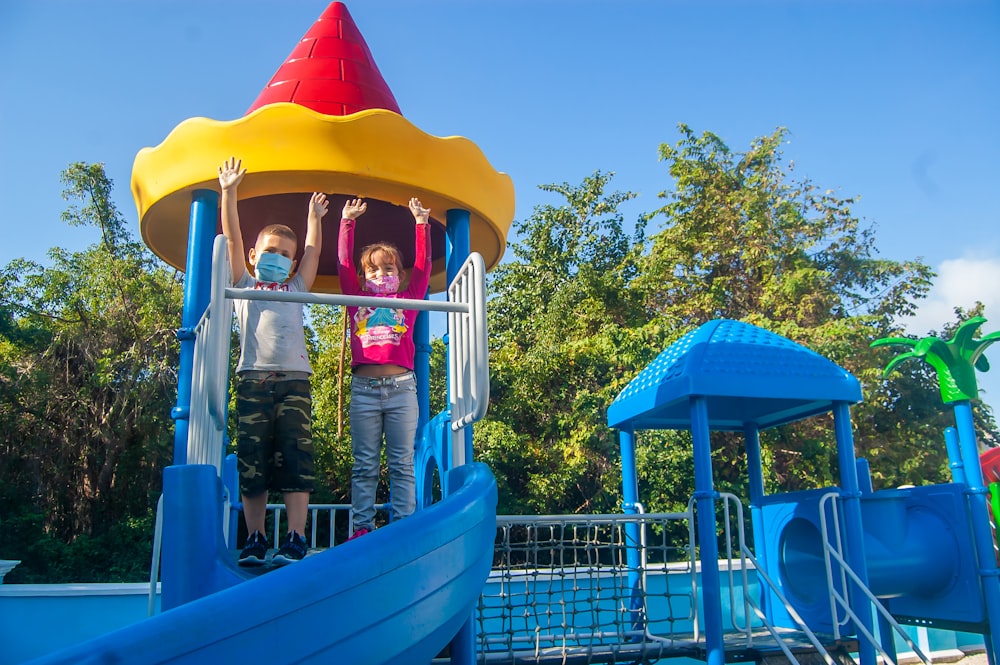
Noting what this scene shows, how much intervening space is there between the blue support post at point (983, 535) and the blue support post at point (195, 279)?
4935 millimetres

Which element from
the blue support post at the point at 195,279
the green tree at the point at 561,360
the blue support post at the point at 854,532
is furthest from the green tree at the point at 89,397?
the blue support post at the point at 854,532

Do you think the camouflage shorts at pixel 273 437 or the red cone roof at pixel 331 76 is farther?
the red cone roof at pixel 331 76

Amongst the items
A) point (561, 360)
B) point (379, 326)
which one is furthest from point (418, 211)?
point (561, 360)

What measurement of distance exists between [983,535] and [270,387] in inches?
184

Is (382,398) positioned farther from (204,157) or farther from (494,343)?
(494,343)

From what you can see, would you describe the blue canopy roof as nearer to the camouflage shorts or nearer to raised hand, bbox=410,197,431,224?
raised hand, bbox=410,197,431,224

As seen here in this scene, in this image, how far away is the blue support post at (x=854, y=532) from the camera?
4289 mm

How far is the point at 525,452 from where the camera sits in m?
14.5

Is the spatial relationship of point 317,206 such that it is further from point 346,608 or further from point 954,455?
point 954,455

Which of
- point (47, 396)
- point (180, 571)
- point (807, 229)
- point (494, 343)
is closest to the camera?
point (180, 571)

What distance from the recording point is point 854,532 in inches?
173

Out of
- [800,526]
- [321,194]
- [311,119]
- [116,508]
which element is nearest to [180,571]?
[321,194]

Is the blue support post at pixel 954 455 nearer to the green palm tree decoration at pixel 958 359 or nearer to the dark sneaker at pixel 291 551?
the green palm tree decoration at pixel 958 359

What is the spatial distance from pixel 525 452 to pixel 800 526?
31.5ft
